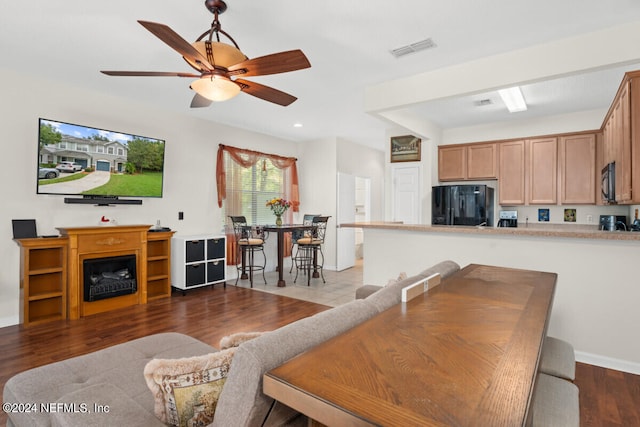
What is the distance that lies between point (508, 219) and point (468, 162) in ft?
3.61

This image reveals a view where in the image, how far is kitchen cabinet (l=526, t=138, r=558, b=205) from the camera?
15.8 ft

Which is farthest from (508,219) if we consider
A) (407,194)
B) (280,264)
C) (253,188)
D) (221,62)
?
(221,62)

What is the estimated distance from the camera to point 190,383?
3.35 feet

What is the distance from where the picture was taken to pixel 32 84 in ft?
12.0

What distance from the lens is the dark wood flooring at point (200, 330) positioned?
86.0 inches

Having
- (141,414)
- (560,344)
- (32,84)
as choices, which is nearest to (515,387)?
(141,414)

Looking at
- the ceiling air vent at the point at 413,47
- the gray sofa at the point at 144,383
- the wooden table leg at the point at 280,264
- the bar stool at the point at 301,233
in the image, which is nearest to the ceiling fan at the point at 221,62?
the ceiling air vent at the point at 413,47

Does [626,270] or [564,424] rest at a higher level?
[626,270]

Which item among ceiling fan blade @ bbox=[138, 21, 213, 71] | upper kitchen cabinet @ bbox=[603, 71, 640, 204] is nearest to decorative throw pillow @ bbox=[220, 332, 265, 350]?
ceiling fan blade @ bbox=[138, 21, 213, 71]

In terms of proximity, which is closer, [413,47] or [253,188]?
[413,47]

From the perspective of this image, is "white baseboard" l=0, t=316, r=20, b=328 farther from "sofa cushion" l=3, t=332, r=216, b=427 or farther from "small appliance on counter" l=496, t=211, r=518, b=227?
"small appliance on counter" l=496, t=211, r=518, b=227

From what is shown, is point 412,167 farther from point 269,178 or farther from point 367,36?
point 367,36

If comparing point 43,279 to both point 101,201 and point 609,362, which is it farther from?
point 609,362

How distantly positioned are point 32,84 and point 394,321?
459cm
